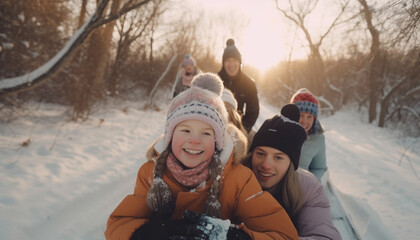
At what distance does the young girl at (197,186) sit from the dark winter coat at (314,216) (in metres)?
0.30

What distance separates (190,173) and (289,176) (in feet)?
2.63

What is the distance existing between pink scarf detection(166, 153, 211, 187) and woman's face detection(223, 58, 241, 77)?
2.04 metres

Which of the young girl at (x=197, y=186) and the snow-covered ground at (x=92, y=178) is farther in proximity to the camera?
the snow-covered ground at (x=92, y=178)

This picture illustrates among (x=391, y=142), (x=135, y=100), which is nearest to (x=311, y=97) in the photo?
(x=391, y=142)

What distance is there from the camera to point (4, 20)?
462cm

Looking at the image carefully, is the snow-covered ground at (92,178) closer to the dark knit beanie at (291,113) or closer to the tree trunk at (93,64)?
the tree trunk at (93,64)

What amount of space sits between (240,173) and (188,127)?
48cm

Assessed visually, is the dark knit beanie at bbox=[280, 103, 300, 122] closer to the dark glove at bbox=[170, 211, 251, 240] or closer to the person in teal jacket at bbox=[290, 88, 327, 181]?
the person in teal jacket at bbox=[290, 88, 327, 181]

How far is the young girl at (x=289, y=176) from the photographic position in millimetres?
1630

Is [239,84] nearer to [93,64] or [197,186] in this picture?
[197,186]

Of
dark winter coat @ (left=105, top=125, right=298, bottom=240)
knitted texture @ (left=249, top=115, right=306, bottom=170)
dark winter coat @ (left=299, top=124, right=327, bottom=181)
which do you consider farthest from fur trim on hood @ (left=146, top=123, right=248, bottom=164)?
dark winter coat @ (left=299, top=124, right=327, bottom=181)

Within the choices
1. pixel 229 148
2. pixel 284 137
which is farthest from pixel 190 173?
pixel 284 137

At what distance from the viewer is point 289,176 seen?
5.60ft

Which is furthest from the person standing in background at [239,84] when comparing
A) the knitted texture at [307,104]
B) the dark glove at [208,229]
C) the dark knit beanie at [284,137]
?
the dark glove at [208,229]
